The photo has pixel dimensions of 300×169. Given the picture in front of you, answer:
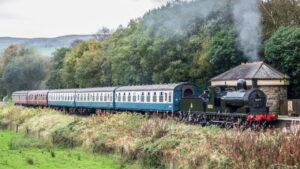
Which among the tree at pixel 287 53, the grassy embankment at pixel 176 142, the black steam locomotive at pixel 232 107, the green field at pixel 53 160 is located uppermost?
the tree at pixel 287 53

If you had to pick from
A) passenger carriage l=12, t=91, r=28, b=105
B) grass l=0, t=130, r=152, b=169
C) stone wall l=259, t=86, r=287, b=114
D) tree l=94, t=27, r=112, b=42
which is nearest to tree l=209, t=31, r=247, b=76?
stone wall l=259, t=86, r=287, b=114

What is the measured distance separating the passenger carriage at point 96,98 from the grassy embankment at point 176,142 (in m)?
9.51

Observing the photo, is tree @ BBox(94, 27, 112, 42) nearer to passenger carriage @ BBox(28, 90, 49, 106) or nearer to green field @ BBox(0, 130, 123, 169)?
passenger carriage @ BBox(28, 90, 49, 106)

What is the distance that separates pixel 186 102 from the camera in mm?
25453

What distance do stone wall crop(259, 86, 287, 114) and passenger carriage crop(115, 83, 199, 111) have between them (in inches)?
250

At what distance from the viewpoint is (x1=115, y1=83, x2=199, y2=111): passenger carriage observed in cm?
2680

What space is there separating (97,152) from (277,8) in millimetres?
25987

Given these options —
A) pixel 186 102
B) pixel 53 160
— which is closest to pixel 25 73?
pixel 186 102

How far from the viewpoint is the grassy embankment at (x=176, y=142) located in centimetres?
1172

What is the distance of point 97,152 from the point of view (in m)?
19.2

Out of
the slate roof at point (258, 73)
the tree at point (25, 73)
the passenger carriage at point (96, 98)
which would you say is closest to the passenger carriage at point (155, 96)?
the passenger carriage at point (96, 98)

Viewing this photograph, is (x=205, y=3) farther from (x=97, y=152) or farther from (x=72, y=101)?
(x=97, y=152)

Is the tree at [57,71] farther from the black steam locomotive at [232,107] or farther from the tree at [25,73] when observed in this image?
the black steam locomotive at [232,107]

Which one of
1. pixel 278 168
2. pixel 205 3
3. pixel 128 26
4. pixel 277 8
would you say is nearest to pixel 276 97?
pixel 277 8
